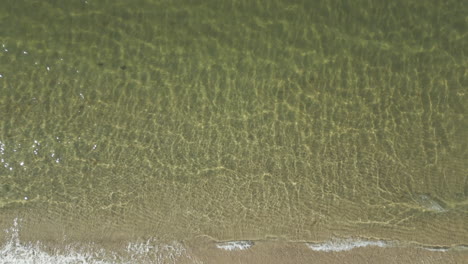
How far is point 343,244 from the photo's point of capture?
4.00 metres

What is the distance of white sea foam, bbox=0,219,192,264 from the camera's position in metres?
4.08

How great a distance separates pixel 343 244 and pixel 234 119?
1487mm

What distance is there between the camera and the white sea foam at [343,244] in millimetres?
3979

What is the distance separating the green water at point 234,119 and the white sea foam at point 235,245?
0.05 metres

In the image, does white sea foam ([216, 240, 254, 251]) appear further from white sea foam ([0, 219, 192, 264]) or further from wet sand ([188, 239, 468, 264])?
white sea foam ([0, 219, 192, 264])

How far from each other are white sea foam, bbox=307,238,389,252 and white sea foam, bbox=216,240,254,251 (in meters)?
0.54

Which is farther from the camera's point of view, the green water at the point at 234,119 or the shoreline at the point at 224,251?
the green water at the point at 234,119

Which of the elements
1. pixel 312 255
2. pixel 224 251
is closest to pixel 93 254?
pixel 224 251

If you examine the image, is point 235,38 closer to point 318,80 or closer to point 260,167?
point 318,80

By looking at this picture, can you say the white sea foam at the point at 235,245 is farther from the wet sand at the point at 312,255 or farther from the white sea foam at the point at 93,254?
the white sea foam at the point at 93,254

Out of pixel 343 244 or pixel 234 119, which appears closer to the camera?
pixel 343 244

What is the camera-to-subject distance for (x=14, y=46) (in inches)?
170

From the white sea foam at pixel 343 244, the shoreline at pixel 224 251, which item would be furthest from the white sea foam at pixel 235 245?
the white sea foam at pixel 343 244

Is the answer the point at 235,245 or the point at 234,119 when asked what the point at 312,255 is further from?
the point at 234,119
